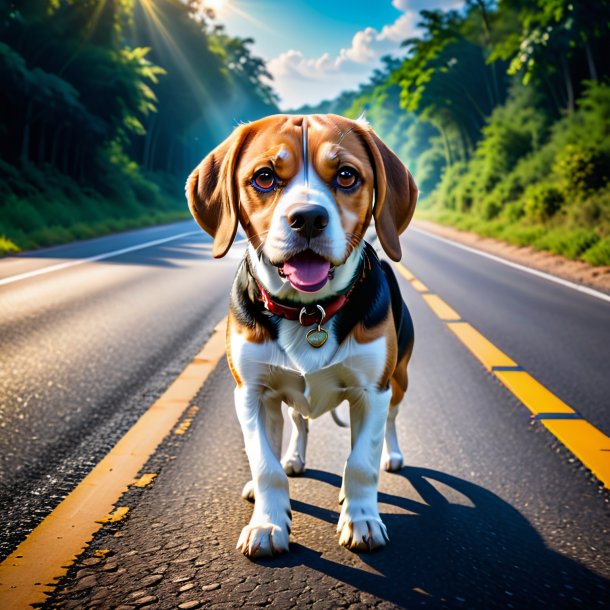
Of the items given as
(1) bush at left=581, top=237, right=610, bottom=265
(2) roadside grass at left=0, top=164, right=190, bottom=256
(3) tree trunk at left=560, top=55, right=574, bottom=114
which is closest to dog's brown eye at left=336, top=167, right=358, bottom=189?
(1) bush at left=581, top=237, right=610, bottom=265

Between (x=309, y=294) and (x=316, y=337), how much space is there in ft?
0.53

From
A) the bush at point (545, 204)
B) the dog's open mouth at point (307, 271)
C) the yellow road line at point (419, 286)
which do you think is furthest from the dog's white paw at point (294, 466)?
the bush at point (545, 204)

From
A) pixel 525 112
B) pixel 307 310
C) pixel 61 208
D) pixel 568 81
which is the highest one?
pixel 568 81

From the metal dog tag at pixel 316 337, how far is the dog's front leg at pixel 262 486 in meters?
0.28

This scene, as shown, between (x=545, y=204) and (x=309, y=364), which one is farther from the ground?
(x=545, y=204)

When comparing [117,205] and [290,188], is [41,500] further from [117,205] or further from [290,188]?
[117,205]

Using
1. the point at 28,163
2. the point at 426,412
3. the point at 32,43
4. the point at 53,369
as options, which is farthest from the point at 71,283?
the point at 32,43

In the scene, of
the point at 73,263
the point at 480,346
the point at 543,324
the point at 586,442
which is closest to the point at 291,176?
the point at 586,442

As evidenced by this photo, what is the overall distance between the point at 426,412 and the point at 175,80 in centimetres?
4920

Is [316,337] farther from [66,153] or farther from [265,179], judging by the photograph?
[66,153]

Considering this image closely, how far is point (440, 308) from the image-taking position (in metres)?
7.54

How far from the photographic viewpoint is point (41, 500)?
2490mm

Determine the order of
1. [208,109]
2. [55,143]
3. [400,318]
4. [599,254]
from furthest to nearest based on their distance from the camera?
[208,109] → [55,143] → [599,254] → [400,318]

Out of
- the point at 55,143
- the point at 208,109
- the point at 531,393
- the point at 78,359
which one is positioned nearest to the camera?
the point at 531,393
